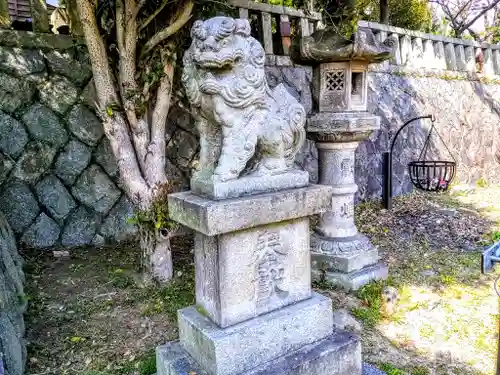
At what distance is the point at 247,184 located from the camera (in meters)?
2.41

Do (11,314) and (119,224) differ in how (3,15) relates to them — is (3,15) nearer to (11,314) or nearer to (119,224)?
(119,224)

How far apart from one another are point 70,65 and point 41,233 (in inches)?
77.8

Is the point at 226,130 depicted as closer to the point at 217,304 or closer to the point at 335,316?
the point at 217,304

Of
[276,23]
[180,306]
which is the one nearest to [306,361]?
[180,306]

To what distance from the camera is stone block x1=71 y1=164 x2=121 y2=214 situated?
500 centimetres

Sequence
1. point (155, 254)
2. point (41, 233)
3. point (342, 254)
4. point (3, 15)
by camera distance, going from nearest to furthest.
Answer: point (155, 254), point (342, 254), point (3, 15), point (41, 233)

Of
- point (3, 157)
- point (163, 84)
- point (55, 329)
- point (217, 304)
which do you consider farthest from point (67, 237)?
point (217, 304)

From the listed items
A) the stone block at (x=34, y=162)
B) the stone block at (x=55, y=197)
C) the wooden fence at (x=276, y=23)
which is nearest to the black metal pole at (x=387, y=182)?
the wooden fence at (x=276, y=23)

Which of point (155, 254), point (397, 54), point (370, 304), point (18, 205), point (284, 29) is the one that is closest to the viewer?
point (370, 304)

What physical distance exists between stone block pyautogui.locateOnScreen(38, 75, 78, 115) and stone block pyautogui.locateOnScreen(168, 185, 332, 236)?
9.92 feet

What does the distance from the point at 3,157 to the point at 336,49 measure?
3.74 m

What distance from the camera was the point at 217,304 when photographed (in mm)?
2412

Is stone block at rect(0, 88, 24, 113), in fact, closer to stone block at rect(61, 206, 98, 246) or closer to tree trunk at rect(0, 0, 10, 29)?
tree trunk at rect(0, 0, 10, 29)

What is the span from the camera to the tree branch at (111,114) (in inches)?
144
